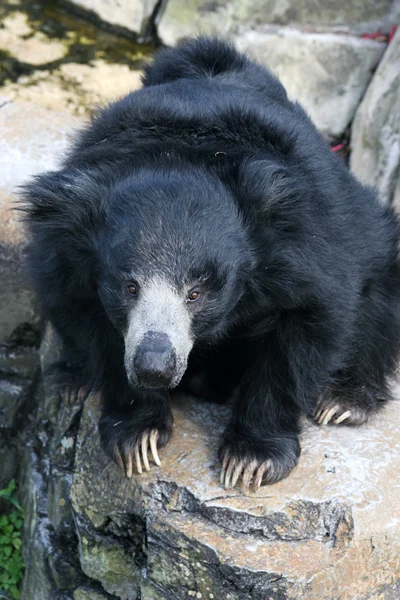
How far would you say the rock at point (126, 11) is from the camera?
7086mm

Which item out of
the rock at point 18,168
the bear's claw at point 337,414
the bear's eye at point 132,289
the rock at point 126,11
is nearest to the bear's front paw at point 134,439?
the bear's claw at point 337,414

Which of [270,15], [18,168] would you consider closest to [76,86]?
[270,15]

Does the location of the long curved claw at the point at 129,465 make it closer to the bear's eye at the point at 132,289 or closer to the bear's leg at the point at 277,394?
the bear's leg at the point at 277,394

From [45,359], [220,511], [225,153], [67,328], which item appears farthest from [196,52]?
[220,511]

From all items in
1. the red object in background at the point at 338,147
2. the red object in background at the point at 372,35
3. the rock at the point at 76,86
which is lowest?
the rock at the point at 76,86

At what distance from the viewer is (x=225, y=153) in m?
3.00

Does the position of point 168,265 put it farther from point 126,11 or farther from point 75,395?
point 126,11

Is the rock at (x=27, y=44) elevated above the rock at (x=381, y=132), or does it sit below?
below

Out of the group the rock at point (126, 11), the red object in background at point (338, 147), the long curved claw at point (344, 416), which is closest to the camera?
the long curved claw at point (344, 416)

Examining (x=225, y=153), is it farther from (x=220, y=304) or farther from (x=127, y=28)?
(x=127, y=28)

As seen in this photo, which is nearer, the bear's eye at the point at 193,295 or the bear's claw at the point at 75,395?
the bear's eye at the point at 193,295

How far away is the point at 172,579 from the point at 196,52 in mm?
2203

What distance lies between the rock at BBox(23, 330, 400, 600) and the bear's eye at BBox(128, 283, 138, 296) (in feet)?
2.65

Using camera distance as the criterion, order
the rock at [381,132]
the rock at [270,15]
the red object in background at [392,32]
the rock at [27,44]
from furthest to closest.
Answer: the rock at [27,44] < the rock at [270,15] < the red object in background at [392,32] < the rock at [381,132]
